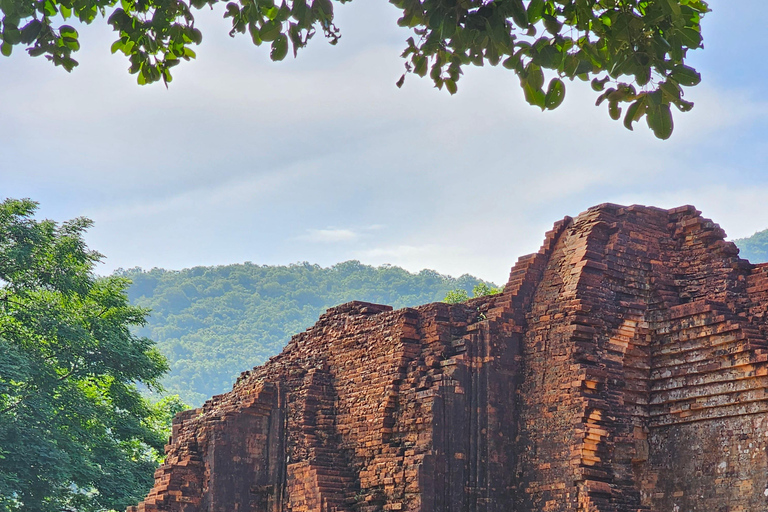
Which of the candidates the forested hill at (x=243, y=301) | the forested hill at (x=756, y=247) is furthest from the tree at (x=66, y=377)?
the forested hill at (x=756, y=247)

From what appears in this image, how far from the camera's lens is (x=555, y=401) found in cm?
1675

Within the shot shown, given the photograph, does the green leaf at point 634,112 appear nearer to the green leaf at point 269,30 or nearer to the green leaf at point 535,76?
the green leaf at point 535,76

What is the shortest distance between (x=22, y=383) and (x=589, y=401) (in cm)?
1607

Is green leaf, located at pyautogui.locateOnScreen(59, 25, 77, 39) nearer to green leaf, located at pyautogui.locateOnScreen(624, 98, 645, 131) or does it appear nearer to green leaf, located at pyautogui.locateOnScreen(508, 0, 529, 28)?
green leaf, located at pyautogui.locateOnScreen(508, 0, 529, 28)

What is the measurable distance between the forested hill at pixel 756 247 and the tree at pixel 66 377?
118 metres

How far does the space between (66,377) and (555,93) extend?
2223 cm

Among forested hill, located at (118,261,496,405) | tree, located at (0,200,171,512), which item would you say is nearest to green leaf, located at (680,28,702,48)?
tree, located at (0,200,171,512)

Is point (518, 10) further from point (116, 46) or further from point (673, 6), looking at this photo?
point (116, 46)

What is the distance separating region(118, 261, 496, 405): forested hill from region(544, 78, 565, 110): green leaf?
10965 centimetres

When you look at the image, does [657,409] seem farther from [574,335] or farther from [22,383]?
[22,383]

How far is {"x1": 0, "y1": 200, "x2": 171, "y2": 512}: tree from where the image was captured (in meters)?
26.1

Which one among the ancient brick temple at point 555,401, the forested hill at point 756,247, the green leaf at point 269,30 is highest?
the forested hill at point 756,247

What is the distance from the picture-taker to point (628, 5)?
8242 millimetres

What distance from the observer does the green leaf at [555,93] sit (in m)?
8.41
